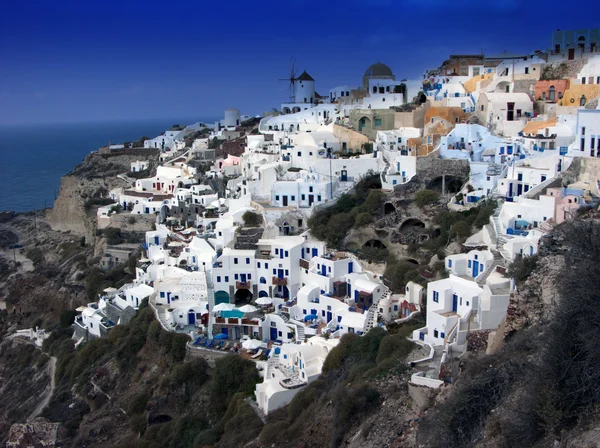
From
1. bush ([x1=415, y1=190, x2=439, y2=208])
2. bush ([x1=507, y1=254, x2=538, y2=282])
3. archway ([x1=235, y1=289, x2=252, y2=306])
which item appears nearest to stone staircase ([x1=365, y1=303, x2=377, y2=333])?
bush ([x1=507, y1=254, x2=538, y2=282])

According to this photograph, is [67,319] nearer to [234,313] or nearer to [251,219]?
[251,219]

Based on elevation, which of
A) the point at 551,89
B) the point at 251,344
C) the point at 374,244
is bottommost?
the point at 251,344

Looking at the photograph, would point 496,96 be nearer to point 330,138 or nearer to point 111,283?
point 330,138

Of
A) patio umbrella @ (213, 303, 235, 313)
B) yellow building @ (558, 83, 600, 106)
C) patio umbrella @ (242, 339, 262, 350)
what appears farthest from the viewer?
yellow building @ (558, 83, 600, 106)

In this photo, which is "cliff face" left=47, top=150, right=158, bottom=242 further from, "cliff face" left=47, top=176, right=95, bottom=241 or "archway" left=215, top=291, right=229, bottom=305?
"archway" left=215, top=291, right=229, bottom=305

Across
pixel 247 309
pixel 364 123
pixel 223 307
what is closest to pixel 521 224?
pixel 247 309

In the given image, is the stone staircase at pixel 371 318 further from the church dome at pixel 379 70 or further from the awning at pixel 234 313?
the church dome at pixel 379 70

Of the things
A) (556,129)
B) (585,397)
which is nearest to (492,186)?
(556,129)
